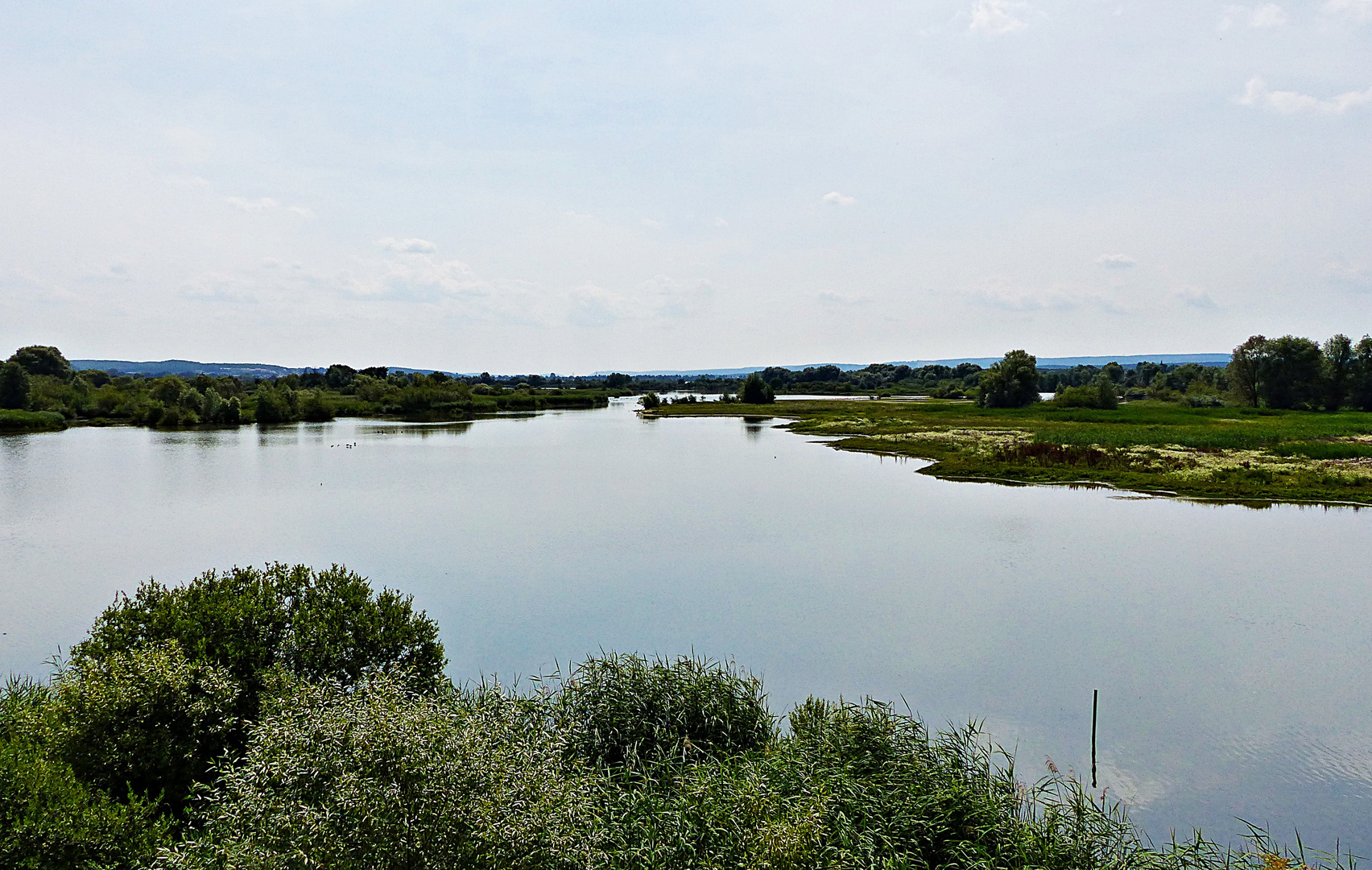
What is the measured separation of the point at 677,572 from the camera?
14438mm

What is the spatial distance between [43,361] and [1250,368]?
368 ft

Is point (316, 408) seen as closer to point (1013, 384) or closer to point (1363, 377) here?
point (1013, 384)

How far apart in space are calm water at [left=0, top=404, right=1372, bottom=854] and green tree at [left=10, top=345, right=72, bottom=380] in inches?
2288

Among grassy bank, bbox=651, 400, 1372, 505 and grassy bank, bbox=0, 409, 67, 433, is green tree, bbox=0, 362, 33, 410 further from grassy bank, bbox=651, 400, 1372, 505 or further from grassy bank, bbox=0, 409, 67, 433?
grassy bank, bbox=651, 400, 1372, 505

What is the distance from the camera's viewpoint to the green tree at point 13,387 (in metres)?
53.4

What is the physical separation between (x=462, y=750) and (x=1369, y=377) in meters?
73.8

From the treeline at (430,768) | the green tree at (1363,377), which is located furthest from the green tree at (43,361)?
the green tree at (1363,377)

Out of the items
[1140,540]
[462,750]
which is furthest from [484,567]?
[1140,540]

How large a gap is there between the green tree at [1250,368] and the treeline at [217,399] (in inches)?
2776

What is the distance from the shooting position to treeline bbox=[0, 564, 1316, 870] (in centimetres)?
404

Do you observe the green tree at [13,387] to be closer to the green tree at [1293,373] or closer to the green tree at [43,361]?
the green tree at [43,361]

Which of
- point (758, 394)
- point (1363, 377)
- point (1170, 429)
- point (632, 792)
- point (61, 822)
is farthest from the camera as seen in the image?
point (758, 394)

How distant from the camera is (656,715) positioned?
7238mm

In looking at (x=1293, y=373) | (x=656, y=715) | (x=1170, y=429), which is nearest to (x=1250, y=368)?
(x=1293, y=373)
